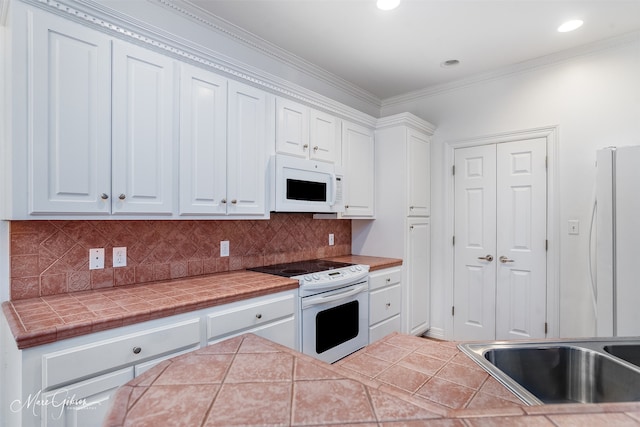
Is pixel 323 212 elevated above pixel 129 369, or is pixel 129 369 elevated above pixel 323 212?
pixel 323 212

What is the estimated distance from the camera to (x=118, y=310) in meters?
1.50

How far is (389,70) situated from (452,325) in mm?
2709

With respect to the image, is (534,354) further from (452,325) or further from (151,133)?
(452,325)

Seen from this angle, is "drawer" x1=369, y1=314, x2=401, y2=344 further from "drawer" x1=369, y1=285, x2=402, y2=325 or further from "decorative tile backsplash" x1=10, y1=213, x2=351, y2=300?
"decorative tile backsplash" x1=10, y1=213, x2=351, y2=300

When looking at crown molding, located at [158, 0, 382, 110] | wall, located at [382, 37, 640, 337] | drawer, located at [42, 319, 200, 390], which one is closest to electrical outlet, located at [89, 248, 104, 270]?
drawer, located at [42, 319, 200, 390]

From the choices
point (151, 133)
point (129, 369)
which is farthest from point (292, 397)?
→ point (151, 133)

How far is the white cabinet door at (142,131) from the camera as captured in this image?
68.0 inches

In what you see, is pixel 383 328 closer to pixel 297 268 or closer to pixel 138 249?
pixel 297 268

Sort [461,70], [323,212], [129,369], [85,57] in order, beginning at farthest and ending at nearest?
[461,70] < [323,212] < [85,57] < [129,369]

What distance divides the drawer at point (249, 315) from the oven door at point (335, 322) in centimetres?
16

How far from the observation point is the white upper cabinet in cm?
258

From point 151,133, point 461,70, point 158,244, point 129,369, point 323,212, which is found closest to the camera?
point 129,369

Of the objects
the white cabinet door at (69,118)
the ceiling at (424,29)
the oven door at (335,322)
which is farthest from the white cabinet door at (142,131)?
the oven door at (335,322)

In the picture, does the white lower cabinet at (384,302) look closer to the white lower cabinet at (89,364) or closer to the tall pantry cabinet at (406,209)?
the tall pantry cabinet at (406,209)
